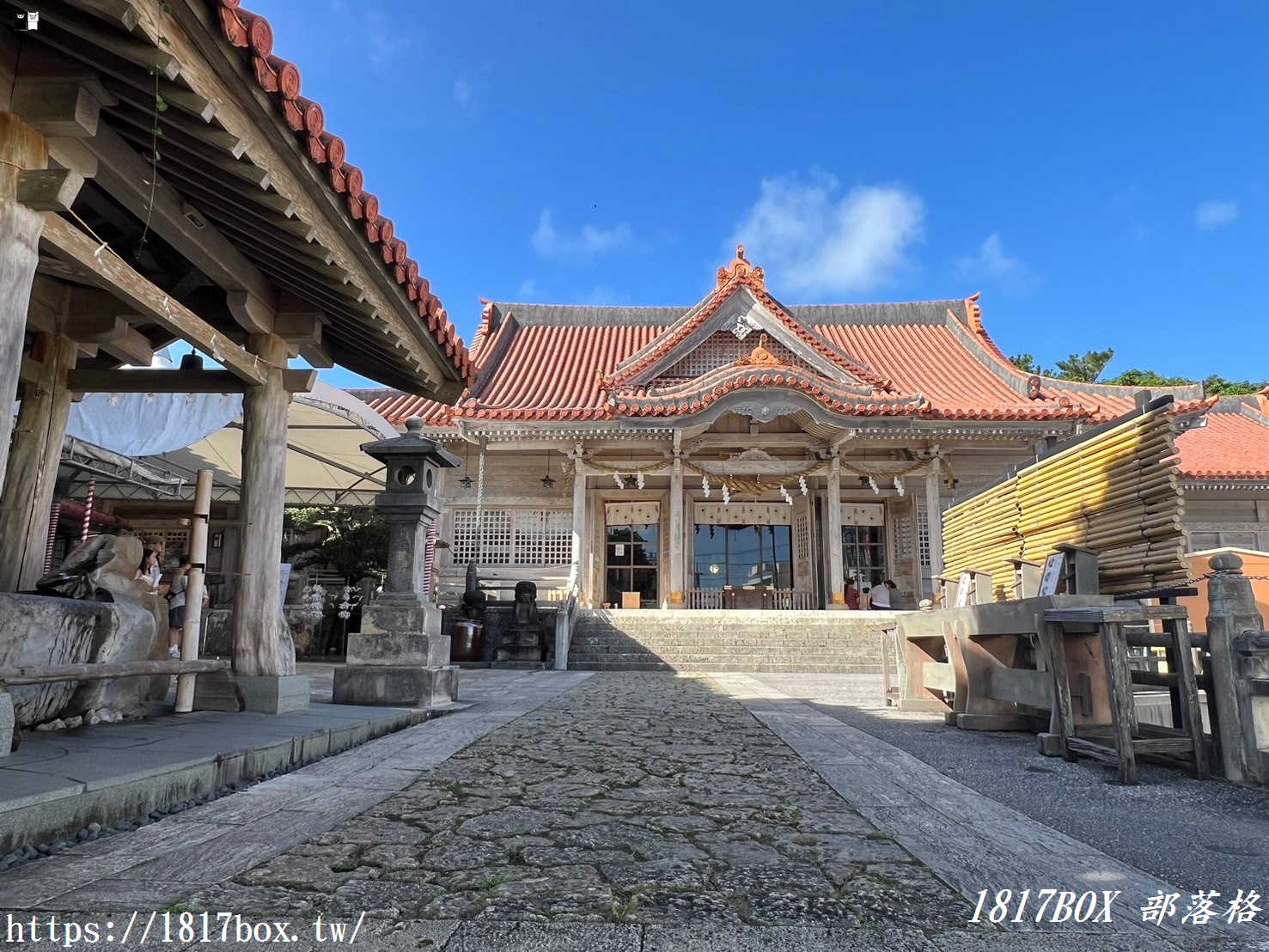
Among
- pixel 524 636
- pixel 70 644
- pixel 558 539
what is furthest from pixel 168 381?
pixel 558 539

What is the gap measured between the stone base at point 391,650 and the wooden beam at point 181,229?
2704mm

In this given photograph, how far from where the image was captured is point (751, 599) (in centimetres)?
1717

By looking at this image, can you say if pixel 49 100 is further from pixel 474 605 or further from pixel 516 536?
pixel 516 536

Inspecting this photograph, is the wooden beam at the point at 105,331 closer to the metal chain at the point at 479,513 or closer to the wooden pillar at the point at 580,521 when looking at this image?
the metal chain at the point at 479,513

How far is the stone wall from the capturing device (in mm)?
3689

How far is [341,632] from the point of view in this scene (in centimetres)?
1413

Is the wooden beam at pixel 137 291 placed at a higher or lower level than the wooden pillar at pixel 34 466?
higher

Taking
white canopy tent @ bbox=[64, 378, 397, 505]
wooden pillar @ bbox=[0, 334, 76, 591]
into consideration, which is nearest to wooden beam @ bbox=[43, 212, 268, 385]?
white canopy tent @ bbox=[64, 378, 397, 505]

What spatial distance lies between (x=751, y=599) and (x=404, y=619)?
1175 cm

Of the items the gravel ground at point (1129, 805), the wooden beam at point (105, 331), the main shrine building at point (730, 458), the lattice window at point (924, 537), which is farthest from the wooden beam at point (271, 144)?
the lattice window at point (924, 537)

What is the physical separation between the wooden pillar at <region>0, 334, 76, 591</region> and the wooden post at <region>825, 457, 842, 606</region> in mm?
12346

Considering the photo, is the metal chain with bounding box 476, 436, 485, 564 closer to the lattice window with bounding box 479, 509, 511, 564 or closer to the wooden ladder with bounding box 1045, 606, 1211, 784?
the lattice window with bounding box 479, 509, 511, 564

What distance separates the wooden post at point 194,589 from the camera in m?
4.85

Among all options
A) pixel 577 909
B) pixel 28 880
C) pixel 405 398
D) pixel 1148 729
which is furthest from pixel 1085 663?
pixel 405 398
